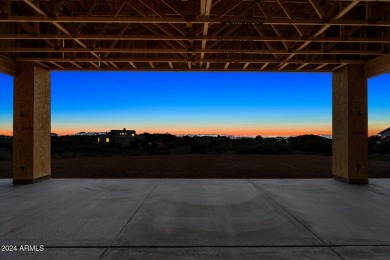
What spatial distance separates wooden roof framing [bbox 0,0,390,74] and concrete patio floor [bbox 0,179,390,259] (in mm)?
4671

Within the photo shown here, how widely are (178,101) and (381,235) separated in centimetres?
3978

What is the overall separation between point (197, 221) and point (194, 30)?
571cm

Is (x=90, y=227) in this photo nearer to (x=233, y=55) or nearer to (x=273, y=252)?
(x=273, y=252)

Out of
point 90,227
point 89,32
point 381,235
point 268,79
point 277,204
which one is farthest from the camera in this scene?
point 268,79

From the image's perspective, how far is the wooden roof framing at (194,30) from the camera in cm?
625

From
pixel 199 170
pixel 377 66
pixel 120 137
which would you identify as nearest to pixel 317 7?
pixel 377 66

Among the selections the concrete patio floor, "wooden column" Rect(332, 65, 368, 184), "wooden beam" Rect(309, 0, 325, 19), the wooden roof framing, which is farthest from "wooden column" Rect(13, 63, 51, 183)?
"wooden column" Rect(332, 65, 368, 184)

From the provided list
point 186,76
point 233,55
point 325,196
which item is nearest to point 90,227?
point 325,196

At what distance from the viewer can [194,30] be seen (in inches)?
307

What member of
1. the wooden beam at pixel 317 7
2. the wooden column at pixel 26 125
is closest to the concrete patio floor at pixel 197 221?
the wooden column at pixel 26 125

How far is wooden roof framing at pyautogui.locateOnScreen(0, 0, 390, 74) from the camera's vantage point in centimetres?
625

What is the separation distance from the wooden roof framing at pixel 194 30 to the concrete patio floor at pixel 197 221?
4.67m

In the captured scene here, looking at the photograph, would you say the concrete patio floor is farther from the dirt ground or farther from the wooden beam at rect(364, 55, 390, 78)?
the dirt ground

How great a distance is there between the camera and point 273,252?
3898 millimetres
